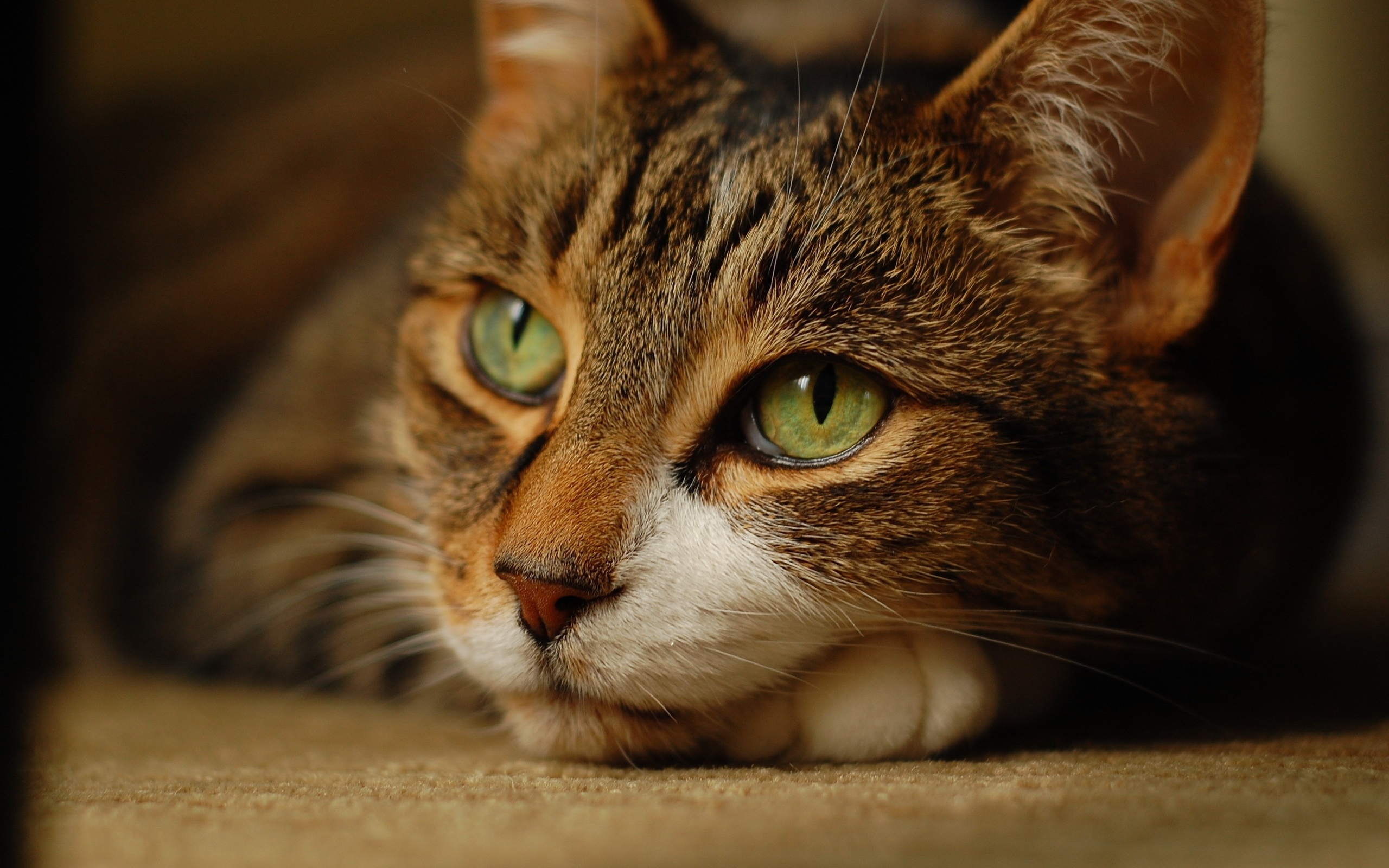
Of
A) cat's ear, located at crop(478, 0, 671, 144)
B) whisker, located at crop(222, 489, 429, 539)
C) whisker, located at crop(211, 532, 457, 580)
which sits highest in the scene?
cat's ear, located at crop(478, 0, 671, 144)

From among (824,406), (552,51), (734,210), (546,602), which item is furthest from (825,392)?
(552,51)

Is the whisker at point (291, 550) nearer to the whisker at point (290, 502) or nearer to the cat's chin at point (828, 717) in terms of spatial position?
the whisker at point (290, 502)

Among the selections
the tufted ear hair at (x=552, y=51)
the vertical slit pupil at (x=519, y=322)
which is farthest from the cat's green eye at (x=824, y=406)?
the tufted ear hair at (x=552, y=51)

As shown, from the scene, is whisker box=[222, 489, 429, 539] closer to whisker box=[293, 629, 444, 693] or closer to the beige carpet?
whisker box=[293, 629, 444, 693]

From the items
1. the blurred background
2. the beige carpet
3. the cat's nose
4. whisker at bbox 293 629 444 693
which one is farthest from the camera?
the blurred background

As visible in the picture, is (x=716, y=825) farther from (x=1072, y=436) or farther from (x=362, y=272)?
(x=362, y=272)

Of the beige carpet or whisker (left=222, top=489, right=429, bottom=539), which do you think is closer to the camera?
the beige carpet

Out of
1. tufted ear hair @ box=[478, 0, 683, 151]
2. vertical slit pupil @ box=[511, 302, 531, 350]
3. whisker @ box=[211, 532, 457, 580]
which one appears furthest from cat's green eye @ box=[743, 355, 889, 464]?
whisker @ box=[211, 532, 457, 580]

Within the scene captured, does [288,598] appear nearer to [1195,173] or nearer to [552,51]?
[552,51]
